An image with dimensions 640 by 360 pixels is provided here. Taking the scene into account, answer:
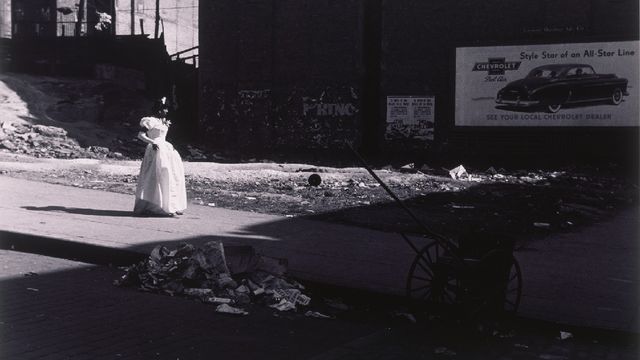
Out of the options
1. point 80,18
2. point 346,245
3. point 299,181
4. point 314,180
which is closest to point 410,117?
point 299,181

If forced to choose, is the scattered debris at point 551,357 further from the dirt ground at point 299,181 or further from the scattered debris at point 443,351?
the dirt ground at point 299,181

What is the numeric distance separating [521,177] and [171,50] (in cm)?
2809

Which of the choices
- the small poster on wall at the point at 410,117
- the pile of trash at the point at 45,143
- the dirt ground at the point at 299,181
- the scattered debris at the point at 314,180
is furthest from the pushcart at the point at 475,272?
the small poster on wall at the point at 410,117

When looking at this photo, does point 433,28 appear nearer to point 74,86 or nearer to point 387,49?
point 387,49

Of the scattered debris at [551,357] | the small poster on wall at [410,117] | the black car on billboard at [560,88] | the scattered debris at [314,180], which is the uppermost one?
the black car on billboard at [560,88]

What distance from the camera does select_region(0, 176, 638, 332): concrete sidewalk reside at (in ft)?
21.1

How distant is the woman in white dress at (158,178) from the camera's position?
408 inches

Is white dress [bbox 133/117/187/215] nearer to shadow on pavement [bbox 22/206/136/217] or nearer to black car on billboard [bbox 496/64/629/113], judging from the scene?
shadow on pavement [bbox 22/206/136/217]

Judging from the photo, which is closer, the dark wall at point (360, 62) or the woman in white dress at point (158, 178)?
the woman in white dress at point (158, 178)

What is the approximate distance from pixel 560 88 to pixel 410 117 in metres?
5.40

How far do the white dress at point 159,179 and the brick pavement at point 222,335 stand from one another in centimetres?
394

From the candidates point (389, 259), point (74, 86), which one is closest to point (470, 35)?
point (74, 86)

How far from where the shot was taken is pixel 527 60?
24750 millimetres

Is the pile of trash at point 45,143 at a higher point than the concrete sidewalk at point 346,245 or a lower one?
higher
